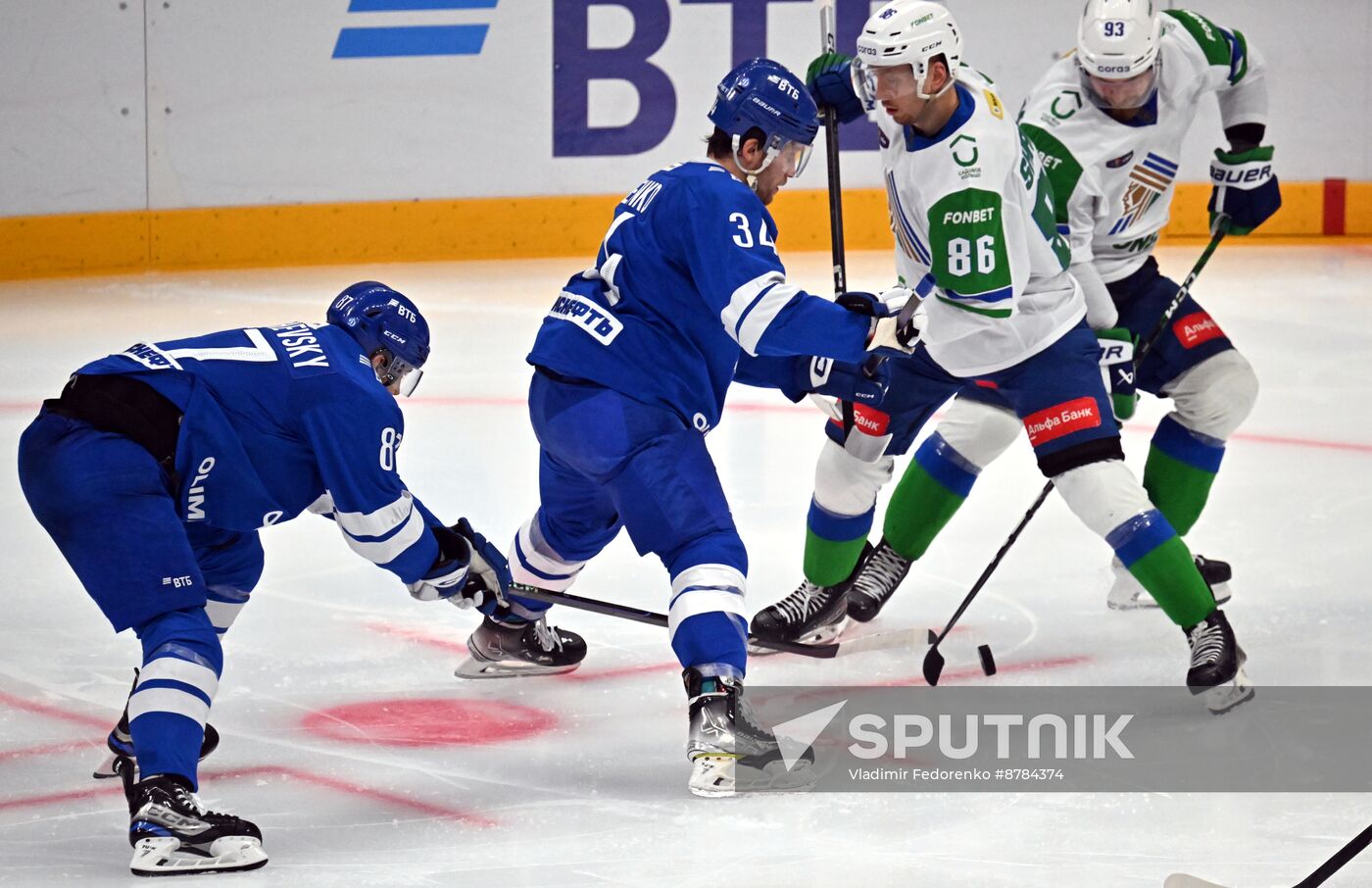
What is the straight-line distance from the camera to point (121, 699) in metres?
3.65

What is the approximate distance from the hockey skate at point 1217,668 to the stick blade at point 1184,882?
2.88ft

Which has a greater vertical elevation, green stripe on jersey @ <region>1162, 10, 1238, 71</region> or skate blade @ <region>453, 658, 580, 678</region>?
green stripe on jersey @ <region>1162, 10, 1238, 71</region>

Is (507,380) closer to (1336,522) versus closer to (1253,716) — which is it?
(1336,522)

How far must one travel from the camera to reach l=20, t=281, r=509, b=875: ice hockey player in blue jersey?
2.85 metres

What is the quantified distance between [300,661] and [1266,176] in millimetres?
2399

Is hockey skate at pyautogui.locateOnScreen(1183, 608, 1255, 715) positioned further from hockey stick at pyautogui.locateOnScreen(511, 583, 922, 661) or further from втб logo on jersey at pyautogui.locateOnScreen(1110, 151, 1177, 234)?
втб logo on jersey at pyautogui.locateOnScreen(1110, 151, 1177, 234)

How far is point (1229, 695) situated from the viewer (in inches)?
139

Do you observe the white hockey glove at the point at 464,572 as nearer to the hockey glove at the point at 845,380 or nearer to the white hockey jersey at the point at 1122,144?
the hockey glove at the point at 845,380

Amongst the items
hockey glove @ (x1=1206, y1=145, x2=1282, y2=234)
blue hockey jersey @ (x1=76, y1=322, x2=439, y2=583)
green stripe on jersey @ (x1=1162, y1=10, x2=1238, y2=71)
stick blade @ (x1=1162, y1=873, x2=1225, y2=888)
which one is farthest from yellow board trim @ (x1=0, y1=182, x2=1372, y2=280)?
stick blade @ (x1=1162, y1=873, x2=1225, y2=888)

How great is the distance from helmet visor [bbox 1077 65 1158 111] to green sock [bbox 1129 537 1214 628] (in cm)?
98

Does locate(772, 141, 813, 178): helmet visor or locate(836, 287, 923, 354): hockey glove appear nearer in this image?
locate(836, 287, 923, 354): hockey glove

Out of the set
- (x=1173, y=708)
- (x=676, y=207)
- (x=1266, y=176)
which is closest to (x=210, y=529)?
(x=676, y=207)

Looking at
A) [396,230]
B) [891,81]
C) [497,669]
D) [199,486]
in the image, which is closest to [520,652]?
[497,669]

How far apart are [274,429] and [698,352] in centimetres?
74
